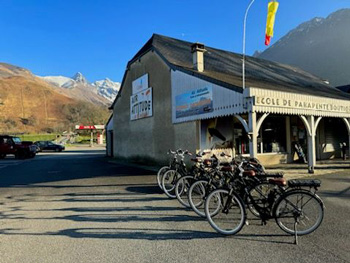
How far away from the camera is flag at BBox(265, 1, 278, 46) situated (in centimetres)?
982

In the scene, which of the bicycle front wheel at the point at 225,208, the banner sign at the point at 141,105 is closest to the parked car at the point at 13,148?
the banner sign at the point at 141,105

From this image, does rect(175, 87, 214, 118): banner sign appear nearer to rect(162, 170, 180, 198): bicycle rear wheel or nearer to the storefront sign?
the storefront sign

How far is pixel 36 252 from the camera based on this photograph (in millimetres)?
3820

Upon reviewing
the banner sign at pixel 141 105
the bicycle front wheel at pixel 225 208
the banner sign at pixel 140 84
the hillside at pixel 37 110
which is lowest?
the bicycle front wheel at pixel 225 208

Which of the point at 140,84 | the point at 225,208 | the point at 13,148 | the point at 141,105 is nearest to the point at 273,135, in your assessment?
the point at 141,105

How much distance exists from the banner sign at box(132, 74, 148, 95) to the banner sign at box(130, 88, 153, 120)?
10.3 inches

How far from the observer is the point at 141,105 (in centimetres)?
1712

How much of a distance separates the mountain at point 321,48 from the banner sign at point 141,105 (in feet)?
226

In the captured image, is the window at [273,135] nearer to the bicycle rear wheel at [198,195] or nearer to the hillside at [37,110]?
the bicycle rear wheel at [198,195]

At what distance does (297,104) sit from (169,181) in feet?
19.8

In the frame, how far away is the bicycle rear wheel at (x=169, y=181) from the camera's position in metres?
7.04

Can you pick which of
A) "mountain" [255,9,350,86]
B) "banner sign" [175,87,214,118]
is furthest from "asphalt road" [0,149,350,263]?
"mountain" [255,9,350,86]

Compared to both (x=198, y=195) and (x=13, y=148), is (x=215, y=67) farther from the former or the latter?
(x=13, y=148)

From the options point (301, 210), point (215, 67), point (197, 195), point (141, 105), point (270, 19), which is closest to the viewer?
point (301, 210)
